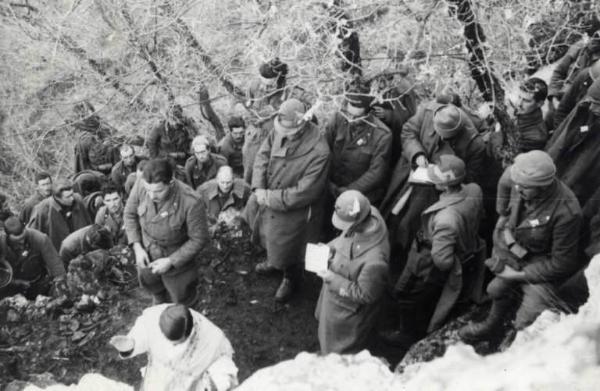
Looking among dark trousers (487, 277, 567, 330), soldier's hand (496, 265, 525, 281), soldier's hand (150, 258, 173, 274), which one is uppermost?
soldier's hand (150, 258, 173, 274)

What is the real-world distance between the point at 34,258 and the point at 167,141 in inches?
130

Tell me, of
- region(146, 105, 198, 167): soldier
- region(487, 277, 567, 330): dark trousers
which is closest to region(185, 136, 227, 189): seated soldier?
region(146, 105, 198, 167): soldier

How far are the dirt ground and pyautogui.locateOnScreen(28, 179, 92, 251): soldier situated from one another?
164 cm

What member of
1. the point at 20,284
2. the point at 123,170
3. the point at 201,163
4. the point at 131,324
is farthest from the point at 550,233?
the point at 123,170

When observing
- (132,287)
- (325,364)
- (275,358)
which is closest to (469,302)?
(275,358)

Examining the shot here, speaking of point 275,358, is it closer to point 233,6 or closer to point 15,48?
point 233,6

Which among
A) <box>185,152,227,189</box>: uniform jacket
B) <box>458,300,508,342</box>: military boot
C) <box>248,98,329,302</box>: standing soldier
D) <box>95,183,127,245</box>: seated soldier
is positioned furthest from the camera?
<box>185,152,227,189</box>: uniform jacket

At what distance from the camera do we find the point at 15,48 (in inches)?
434

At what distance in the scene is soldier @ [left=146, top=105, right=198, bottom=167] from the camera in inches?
355

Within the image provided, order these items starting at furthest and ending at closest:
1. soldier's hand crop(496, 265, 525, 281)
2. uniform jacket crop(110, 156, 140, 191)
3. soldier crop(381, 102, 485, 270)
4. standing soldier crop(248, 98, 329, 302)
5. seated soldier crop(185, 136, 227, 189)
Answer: uniform jacket crop(110, 156, 140, 191) → seated soldier crop(185, 136, 227, 189) → soldier crop(381, 102, 485, 270) → standing soldier crop(248, 98, 329, 302) → soldier's hand crop(496, 265, 525, 281)

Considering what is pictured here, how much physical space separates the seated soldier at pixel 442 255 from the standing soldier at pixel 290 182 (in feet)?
3.70

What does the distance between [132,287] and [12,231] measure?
4.94ft

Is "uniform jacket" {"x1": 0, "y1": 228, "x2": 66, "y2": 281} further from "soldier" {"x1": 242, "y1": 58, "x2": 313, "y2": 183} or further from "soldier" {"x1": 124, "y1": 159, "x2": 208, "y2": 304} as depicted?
"soldier" {"x1": 242, "y1": 58, "x2": 313, "y2": 183}

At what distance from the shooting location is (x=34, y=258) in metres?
6.43
